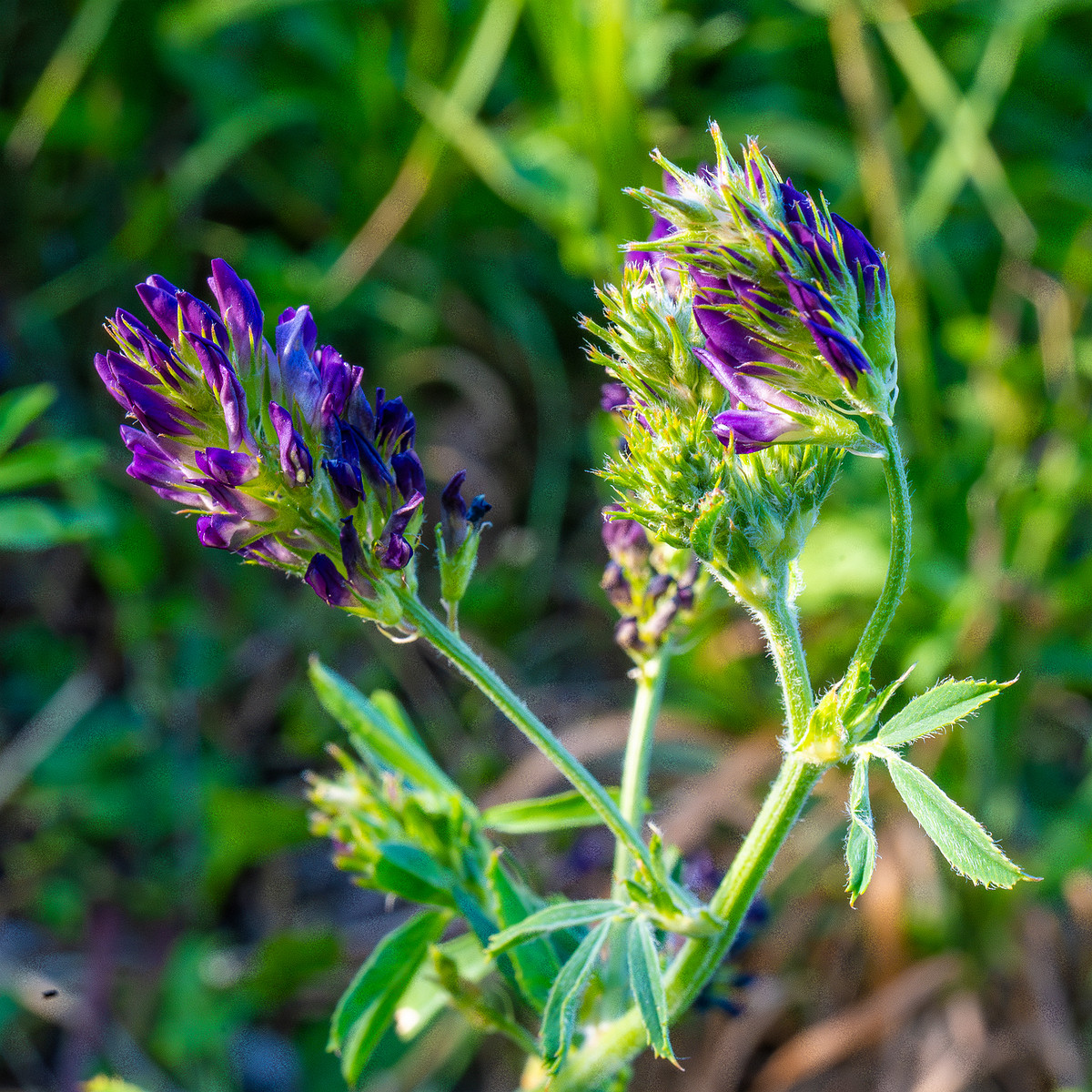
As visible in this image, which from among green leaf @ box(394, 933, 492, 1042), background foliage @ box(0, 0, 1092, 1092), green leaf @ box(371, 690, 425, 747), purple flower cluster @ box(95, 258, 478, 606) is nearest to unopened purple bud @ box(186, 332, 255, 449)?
purple flower cluster @ box(95, 258, 478, 606)

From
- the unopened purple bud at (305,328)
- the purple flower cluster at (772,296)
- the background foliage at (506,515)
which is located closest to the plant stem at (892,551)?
the purple flower cluster at (772,296)

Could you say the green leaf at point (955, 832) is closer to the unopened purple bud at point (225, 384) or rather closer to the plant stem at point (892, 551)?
the plant stem at point (892, 551)

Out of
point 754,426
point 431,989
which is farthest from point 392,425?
point 431,989

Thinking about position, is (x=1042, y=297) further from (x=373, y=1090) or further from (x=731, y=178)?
(x=373, y=1090)

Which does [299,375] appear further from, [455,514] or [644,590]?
[644,590]

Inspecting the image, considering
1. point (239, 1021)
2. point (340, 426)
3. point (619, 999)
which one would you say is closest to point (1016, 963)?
point (619, 999)
